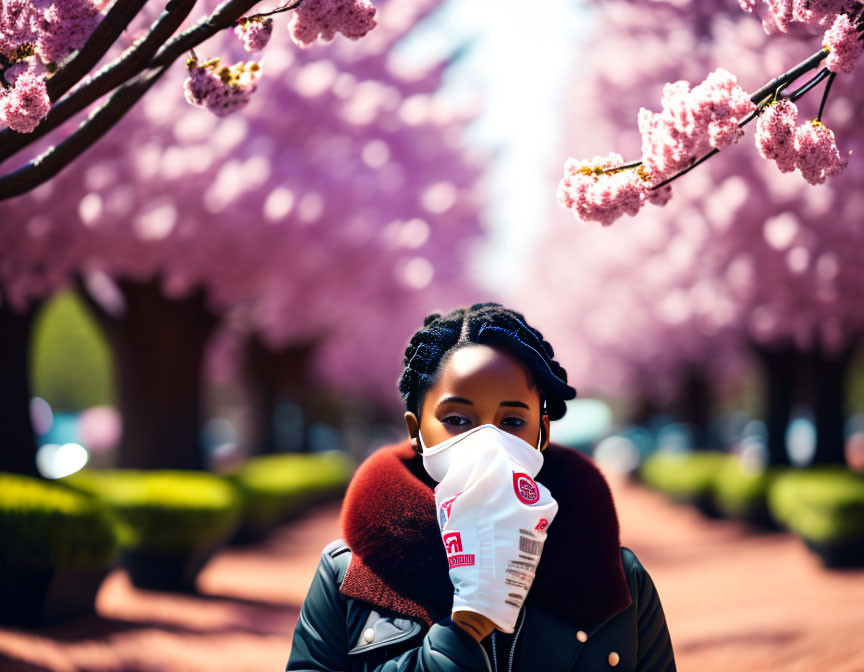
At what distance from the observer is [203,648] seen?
7145mm

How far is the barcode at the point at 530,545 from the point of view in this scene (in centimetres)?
244

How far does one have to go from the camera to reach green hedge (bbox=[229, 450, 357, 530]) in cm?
1429

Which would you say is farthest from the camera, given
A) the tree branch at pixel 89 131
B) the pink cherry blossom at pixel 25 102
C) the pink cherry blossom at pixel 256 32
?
the tree branch at pixel 89 131

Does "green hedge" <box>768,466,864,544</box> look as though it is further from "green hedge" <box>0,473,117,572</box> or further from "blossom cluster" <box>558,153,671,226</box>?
"blossom cluster" <box>558,153,671,226</box>

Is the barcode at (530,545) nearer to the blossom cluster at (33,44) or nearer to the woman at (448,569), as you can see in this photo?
the woman at (448,569)

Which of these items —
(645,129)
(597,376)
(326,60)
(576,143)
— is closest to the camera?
(645,129)

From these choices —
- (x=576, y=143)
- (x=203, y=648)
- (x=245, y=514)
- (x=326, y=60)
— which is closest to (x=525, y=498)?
(x=203, y=648)

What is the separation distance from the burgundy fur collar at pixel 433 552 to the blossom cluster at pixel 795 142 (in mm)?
1576

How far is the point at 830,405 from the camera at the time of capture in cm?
1309

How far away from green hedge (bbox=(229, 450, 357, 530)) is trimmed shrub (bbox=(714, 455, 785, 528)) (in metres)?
7.61

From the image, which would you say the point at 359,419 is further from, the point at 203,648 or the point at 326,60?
the point at 203,648

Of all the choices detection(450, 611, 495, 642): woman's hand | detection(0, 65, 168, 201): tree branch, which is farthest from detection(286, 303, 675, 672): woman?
detection(0, 65, 168, 201): tree branch

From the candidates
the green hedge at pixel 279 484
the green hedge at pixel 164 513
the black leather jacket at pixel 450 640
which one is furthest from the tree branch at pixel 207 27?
the green hedge at pixel 279 484

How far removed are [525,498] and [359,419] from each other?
4039 centimetres
